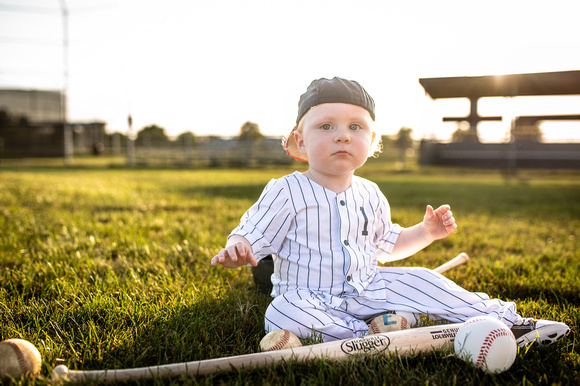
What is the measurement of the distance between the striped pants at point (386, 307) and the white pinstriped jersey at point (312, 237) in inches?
1.9

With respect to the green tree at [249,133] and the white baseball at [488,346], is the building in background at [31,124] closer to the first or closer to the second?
the green tree at [249,133]

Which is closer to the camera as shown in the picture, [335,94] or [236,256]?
[236,256]

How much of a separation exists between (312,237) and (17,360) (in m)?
1.04

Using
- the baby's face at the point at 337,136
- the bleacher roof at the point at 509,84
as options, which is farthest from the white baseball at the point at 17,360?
the bleacher roof at the point at 509,84

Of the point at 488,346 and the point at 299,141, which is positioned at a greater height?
the point at 299,141

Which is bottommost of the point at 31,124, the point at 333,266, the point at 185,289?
the point at 185,289

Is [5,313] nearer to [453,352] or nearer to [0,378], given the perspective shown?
[0,378]

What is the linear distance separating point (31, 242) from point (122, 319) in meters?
1.56

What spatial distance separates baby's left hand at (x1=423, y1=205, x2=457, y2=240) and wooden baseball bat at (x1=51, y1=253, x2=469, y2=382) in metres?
0.46

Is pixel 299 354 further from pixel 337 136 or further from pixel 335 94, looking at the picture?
pixel 335 94

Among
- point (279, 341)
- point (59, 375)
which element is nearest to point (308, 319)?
point (279, 341)

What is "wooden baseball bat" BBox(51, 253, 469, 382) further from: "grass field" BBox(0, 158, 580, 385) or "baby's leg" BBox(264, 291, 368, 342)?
"baby's leg" BBox(264, 291, 368, 342)

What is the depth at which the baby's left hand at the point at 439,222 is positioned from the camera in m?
1.89

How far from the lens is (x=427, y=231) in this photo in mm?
1981
